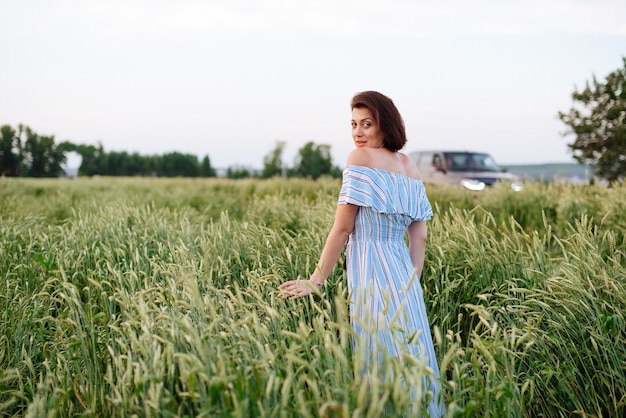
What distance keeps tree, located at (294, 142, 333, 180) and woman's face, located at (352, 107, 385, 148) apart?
42967 millimetres

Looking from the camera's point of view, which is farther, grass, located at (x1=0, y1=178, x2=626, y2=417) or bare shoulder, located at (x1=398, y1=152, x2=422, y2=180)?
bare shoulder, located at (x1=398, y1=152, x2=422, y2=180)

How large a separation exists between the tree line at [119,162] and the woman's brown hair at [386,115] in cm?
1177

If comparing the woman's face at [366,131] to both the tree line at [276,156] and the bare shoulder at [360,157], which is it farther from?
the tree line at [276,156]

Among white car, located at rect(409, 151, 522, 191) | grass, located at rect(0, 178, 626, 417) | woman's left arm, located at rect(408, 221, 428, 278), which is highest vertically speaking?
white car, located at rect(409, 151, 522, 191)

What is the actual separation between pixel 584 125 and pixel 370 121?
1153 cm

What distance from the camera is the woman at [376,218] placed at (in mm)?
2484

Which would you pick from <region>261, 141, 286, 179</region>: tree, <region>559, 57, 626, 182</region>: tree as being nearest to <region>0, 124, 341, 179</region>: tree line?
<region>261, 141, 286, 179</region>: tree

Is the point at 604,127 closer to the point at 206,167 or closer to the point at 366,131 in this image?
the point at 366,131

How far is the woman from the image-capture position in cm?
248

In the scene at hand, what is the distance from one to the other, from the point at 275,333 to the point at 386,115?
1155 millimetres

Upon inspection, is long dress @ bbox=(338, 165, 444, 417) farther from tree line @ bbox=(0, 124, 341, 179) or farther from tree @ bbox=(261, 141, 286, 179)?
tree @ bbox=(261, 141, 286, 179)

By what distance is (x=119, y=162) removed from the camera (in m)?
67.6

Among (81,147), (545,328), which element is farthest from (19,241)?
(81,147)

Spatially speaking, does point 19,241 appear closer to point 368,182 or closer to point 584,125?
point 368,182
